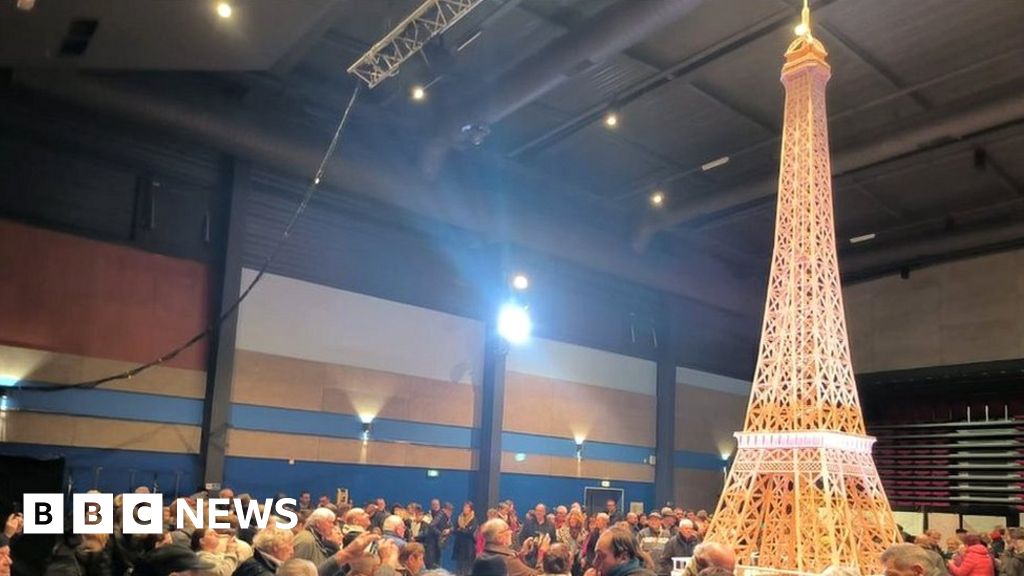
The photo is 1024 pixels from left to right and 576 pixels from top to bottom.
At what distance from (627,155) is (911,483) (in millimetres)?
10241

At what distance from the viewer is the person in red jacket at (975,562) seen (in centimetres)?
1044

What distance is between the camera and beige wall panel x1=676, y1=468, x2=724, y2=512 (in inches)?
810

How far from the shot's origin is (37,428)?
11.7 metres

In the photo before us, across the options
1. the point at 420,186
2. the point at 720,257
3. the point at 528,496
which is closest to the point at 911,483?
the point at 720,257

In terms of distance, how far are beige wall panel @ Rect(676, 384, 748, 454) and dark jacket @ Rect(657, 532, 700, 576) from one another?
10102mm

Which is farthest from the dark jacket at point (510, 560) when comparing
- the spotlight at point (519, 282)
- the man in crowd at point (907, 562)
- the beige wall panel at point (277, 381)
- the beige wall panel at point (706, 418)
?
the beige wall panel at point (706, 418)

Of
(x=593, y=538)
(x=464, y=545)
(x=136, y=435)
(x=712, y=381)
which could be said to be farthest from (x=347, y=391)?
(x=712, y=381)

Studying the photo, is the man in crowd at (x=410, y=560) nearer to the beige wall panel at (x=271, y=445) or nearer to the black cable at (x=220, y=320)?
the black cable at (x=220, y=320)

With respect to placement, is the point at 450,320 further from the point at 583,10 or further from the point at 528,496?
the point at 583,10

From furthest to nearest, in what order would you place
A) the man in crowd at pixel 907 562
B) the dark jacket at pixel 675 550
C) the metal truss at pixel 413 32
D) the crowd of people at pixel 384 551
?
1. the metal truss at pixel 413 32
2. the dark jacket at pixel 675 550
3. the crowd of people at pixel 384 551
4. the man in crowd at pixel 907 562

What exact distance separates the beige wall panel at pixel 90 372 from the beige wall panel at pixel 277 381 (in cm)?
64

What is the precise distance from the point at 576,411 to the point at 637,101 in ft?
22.8

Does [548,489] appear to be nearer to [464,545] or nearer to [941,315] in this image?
[464,545]

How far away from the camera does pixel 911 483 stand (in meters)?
20.1
